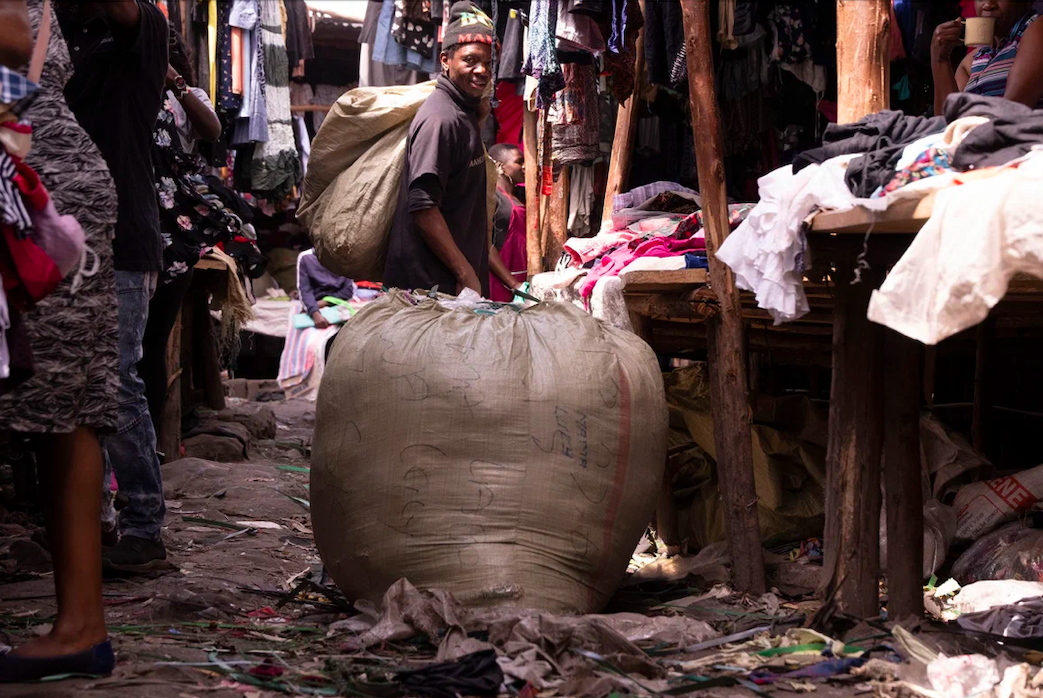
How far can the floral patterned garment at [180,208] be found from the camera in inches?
178

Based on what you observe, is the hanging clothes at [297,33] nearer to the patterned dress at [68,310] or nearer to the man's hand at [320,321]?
the man's hand at [320,321]

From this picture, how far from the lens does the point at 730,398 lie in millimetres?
3619

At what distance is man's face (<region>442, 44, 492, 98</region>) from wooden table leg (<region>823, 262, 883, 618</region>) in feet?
6.05

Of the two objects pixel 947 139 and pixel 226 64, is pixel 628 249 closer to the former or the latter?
pixel 947 139

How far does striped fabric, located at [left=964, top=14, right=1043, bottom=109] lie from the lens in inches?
131

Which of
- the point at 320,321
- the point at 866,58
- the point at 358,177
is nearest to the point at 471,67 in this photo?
the point at 358,177

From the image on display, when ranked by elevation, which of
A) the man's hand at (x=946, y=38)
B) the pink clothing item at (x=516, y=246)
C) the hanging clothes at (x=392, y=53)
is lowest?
the pink clothing item at (x=516, y=246)

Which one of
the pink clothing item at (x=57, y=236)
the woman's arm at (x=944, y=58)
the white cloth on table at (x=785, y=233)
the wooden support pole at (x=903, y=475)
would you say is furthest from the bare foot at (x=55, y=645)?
the woman's arm at (x=944, y=58)

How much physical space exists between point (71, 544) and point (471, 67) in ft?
8.21

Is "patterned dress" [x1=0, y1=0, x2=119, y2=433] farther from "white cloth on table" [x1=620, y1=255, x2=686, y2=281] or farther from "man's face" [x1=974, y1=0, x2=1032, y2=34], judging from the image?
"man's face" [x1=974, y1=0, x2=1032, y2=34]

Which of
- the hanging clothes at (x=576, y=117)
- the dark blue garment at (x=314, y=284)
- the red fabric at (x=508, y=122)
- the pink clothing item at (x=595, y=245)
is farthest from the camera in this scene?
the dark blue garment at (x=314, y=284)

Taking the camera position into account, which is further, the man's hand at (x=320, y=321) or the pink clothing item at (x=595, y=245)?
the man's hand at (x=320, y=321)

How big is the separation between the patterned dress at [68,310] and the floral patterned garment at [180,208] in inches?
75.5

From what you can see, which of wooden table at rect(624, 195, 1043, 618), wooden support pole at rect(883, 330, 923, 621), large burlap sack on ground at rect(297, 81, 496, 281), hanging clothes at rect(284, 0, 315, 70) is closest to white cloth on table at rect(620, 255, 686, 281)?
large burlap sack on ground at rect(297, 81, 496, 281)
